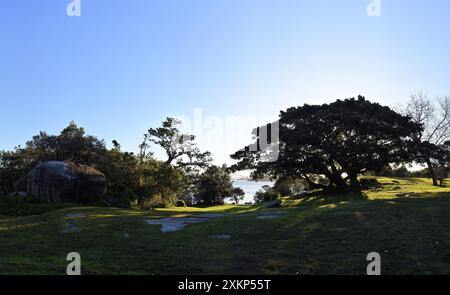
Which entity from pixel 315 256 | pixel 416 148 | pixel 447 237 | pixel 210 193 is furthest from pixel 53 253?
pixel 210 193

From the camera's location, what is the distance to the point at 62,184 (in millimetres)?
21000

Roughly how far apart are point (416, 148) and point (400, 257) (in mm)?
23149

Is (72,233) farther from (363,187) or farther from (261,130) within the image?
(363,187)

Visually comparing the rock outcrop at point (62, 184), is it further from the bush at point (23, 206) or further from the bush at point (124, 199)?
the bush at point (124, 199)

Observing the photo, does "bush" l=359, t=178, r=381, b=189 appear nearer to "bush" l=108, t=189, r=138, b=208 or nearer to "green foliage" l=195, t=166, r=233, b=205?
"green foliage" l=195, t=166, r=233, b=205

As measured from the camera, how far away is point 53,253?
8.30 meters

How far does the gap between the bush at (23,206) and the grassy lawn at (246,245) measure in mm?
5139

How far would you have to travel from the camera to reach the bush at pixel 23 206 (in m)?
17.9

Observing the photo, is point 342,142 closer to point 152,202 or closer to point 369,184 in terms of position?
point 369,184

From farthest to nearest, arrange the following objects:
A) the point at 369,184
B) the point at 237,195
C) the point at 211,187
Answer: the point at 237,195, the point at 211,187, the point at 369,184

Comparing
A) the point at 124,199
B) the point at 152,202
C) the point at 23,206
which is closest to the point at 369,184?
the point at 152,202

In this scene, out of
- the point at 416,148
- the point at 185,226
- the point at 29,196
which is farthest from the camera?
the point at 416,148

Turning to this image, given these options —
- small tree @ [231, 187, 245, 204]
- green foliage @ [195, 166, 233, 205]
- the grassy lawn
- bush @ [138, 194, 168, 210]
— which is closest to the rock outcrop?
bush @ [138, 194, 168, 210]

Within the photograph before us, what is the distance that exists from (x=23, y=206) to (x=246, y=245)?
14244 millimetres
